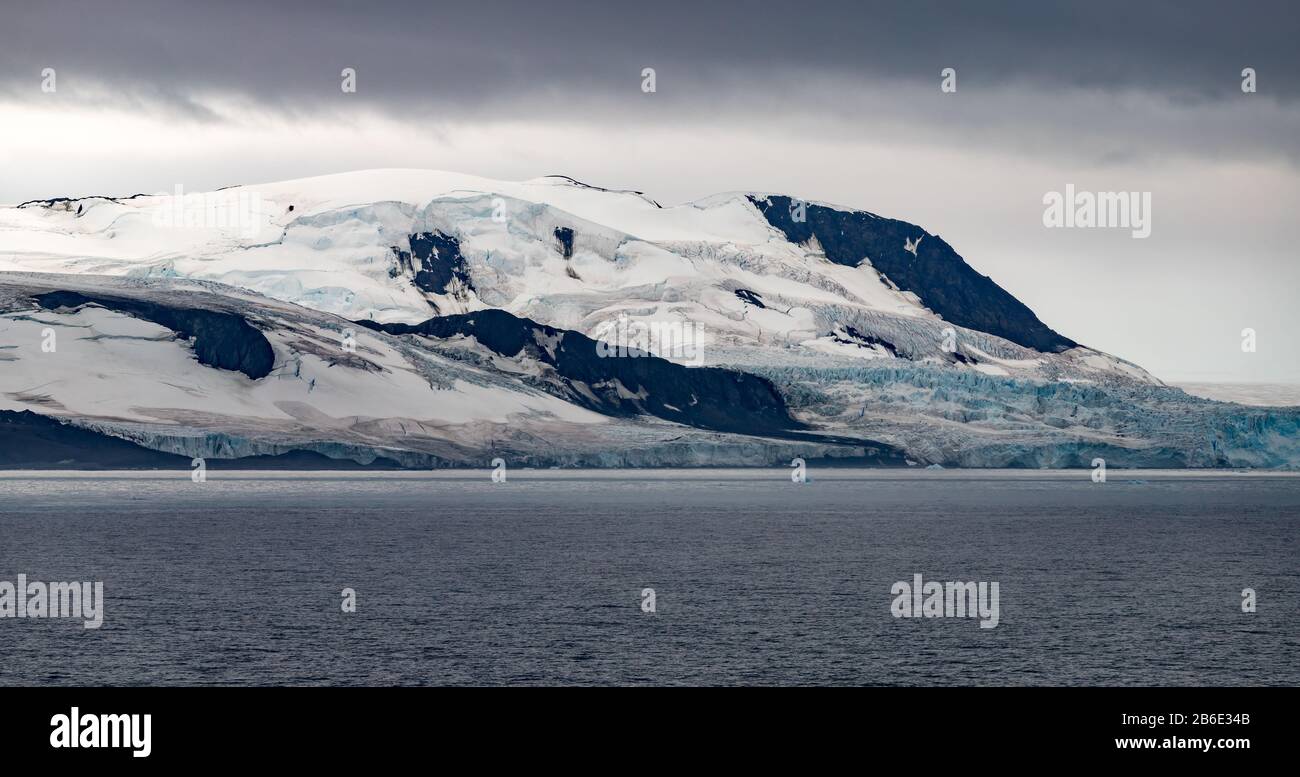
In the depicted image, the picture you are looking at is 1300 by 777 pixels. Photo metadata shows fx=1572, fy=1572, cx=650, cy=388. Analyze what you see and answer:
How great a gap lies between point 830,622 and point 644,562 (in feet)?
90.2

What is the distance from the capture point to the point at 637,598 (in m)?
69.3

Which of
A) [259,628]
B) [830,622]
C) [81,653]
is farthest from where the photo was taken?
[830,622]

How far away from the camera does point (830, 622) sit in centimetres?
6203

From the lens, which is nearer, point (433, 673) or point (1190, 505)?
point (433, 673)

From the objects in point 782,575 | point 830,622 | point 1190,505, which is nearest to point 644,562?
point 782,575

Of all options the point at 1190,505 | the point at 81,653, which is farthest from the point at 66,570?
the point at 1190,505

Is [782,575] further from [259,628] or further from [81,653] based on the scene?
[81,653]

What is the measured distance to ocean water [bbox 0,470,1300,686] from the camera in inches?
1982

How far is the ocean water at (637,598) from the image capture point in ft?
165
